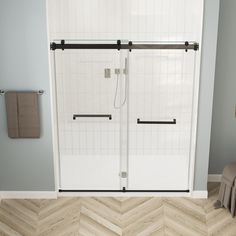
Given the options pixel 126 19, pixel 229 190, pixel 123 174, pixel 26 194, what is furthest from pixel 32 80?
pixel 229 190

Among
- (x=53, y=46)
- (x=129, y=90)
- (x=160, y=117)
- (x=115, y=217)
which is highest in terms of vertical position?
(x=53, y=46)

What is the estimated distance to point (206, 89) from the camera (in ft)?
12.3

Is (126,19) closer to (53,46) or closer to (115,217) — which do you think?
(53,46)

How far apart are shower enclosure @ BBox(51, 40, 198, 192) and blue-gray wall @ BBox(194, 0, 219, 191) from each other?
3.9 inches

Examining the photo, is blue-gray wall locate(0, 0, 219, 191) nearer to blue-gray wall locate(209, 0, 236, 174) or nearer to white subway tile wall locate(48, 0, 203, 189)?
white subway tile wall locate(48, 0, 203, 189)

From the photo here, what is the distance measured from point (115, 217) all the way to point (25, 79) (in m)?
1.49

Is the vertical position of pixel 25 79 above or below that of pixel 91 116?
above

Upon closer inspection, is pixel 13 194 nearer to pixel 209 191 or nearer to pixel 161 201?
pixel 161 201

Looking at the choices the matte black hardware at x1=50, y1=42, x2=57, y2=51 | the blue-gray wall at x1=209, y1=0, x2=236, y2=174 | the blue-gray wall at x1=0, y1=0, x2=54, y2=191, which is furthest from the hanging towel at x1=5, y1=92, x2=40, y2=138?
the blue-gray wall at x1=209, y1=0, x2=236, y2=174

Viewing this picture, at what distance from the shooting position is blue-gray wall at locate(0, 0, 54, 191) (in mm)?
3547

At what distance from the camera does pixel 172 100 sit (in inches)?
152

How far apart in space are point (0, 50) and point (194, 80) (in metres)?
1.77

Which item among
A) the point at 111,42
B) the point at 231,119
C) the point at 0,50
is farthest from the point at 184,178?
the point at 0,50

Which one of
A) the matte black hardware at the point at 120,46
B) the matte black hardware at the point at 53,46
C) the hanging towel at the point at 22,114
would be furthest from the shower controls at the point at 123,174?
the matte black hardware at the point at 53,46
